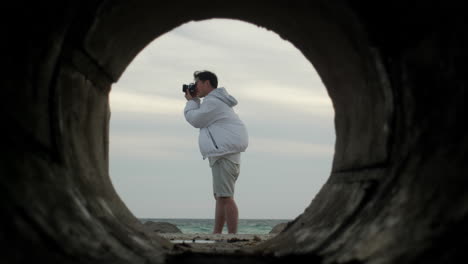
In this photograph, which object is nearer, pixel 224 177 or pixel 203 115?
pixel 224 177

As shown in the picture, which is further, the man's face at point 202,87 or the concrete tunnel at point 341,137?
the man's face at point 202,87

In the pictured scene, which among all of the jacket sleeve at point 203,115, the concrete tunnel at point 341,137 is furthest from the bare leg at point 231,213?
the concrete tunnel at point 341,137

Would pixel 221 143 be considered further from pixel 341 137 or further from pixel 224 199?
pixel 341 137

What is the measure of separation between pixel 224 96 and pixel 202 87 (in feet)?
0.99

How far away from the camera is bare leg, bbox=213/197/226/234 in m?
6.49

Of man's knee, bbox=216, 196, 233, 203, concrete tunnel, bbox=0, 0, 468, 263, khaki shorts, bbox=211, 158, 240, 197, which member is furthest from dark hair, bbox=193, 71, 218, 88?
concrete tunnel, bbox=0, 0, 468, 263

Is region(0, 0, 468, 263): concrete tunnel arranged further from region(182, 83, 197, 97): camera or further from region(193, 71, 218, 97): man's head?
region(182, 83, 197, 97): camera

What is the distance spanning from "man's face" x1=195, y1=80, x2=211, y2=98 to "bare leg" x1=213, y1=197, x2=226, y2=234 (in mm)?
1116

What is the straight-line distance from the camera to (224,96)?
22.4ft

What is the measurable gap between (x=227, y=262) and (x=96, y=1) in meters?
1.40

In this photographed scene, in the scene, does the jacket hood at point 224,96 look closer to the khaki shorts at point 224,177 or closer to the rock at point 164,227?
the khaki shorts at point 224,177

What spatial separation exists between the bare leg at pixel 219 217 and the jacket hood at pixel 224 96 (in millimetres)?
958

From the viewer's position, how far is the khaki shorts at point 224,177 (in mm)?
6562

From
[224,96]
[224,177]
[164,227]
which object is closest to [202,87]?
[224,96]
